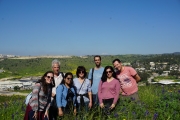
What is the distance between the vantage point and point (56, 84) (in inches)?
191

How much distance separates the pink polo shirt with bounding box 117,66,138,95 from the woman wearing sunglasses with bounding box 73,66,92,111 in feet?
2.66

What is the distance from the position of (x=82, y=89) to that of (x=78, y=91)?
10cm

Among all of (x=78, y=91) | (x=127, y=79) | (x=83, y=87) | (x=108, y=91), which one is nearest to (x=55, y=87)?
(x=78, y=91)

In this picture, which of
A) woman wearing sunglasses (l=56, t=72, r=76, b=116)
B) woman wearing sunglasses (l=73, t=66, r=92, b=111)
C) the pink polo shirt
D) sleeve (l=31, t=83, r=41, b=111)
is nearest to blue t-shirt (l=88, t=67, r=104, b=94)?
woman wearing sunglasses (l=73, t=66, r=92, b=111)

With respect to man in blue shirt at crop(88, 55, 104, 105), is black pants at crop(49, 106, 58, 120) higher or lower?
lower

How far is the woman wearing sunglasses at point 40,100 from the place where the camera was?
13.7 ft

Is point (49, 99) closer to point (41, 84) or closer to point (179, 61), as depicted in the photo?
point (41, 84)

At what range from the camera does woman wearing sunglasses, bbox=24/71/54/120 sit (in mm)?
4172

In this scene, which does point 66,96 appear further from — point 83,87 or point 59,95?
point 83,87

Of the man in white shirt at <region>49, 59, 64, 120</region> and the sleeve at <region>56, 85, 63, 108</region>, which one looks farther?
the man in white shirt at <region>49, 59, 64, 120</region>

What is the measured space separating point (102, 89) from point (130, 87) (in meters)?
0.76

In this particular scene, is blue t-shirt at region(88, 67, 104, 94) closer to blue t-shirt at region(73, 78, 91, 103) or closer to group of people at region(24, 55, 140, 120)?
group of people at region(24, 55, 140, 120)

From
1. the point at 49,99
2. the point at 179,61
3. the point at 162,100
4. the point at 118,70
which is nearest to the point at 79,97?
the point at 49,99

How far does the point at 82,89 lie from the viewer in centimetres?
489
